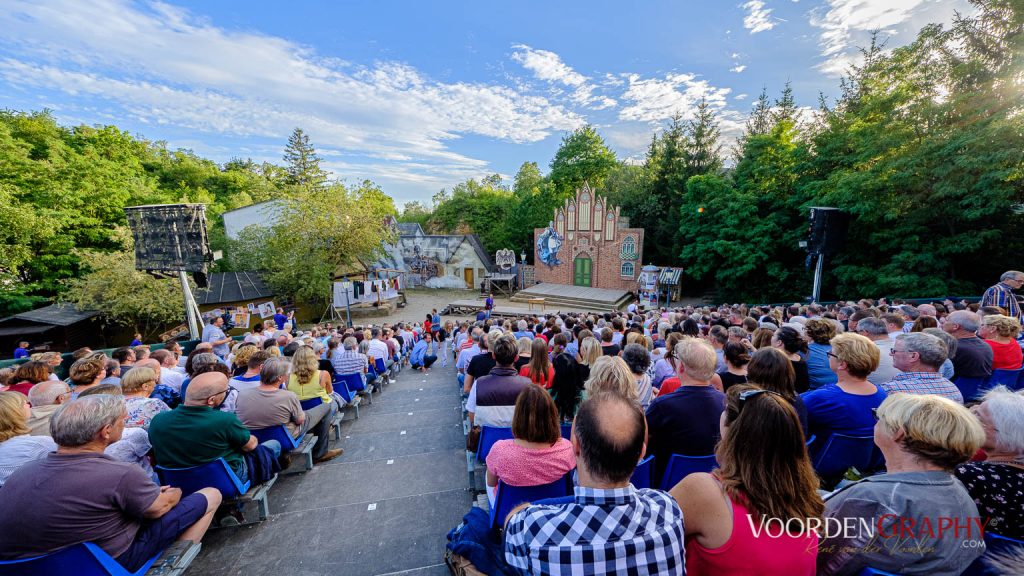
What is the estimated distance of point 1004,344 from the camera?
390 cm

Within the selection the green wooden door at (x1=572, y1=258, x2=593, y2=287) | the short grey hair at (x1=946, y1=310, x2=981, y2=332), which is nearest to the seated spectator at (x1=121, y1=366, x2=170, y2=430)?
the short grey hair at (x1=946, y1=310, x2=981, y2=332)

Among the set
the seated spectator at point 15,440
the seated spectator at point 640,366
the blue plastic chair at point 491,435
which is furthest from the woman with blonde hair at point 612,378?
the seated spectator at point 15,440

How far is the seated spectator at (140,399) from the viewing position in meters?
3.10

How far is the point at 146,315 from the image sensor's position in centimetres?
1473

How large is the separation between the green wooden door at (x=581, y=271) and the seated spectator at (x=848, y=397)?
765 inches

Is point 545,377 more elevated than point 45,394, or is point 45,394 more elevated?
point 545,377

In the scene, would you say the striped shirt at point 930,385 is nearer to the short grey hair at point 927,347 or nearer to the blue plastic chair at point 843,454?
the short grey hair at point 927,347

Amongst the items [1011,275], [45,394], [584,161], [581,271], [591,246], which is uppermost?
[584,161]

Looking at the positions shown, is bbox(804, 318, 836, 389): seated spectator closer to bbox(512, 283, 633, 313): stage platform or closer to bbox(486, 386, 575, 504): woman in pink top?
bbox(486, 386, 575, 504): woman in pink top

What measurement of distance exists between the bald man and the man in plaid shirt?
2.59m

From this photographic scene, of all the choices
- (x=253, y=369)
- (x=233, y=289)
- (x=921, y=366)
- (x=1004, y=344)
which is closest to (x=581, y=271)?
(x=233, y=289)

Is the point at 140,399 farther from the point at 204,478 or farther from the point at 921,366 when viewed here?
the point at 921,366

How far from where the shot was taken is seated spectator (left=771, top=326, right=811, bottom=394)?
3.59m

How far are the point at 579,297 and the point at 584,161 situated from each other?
582 inches
